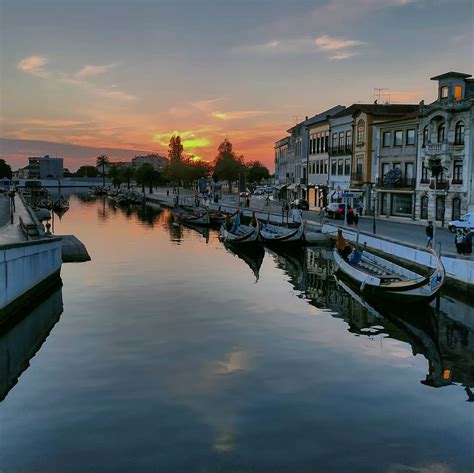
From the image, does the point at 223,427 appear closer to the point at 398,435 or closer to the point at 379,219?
the point at 398,435

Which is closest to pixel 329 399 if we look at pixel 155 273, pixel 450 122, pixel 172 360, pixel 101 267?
pixel 172 360

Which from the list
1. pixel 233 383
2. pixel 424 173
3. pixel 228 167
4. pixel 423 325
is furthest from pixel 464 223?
pixel 228 167

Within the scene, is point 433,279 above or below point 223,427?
above

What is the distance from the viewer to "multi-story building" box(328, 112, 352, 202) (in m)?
71.4

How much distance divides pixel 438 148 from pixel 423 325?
31220mm

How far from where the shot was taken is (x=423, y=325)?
24.9 m

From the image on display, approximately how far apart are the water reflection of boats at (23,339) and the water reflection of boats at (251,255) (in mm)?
15415

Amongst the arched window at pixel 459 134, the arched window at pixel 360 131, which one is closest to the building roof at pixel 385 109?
the arched window at pixel 360 131

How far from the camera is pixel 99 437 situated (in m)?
13.6

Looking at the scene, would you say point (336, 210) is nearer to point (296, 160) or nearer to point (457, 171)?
point (457, 171)

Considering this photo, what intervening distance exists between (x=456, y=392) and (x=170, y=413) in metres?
8.77

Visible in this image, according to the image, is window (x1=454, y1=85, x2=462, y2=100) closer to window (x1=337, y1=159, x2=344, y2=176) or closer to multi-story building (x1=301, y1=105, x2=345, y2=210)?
window (x1=337, y1=159, x2=344, y2=176)

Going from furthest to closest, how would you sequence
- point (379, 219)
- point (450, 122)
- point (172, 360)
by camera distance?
point (379, 219)
point (450, 122)
point (172, 360)

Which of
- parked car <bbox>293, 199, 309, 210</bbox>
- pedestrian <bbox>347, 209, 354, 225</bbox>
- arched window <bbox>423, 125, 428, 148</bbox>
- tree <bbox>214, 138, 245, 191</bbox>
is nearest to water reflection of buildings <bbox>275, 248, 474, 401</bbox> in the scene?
pedestrian <bbox>347, 209, 354, 225</bbox>
